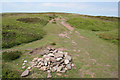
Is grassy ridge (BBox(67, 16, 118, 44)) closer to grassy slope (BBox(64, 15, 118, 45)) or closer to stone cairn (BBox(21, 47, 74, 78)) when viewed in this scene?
grassy slope (BBox(64, 15, 118, 45))

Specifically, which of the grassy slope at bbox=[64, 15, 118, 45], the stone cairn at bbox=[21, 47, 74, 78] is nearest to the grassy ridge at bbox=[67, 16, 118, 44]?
the grassy slope at bbox=[64, 15, 118, 45]

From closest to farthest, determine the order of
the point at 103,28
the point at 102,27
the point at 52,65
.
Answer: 1. the point at 52,65
2. the point at 103,28
3. the point at 102,27

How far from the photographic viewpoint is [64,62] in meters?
11.1

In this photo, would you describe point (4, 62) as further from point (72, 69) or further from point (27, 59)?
point (72, 69)

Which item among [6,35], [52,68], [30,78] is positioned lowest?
[30,78]

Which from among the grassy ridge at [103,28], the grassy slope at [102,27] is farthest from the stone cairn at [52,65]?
the grassy ridge at [103,28]

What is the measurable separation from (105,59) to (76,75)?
5.99 m

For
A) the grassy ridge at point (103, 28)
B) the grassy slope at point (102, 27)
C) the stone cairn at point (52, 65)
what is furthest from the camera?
the grassy slope at point (102, 27)

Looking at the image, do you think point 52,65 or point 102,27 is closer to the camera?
point 52,65

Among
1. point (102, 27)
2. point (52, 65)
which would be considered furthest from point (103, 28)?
point (52, 65)

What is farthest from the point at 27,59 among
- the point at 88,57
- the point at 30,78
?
the point at 88,57

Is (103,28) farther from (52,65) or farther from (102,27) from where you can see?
(52,65)

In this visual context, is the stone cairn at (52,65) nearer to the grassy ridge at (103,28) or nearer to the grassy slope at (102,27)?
the grassy slope at (102,27)

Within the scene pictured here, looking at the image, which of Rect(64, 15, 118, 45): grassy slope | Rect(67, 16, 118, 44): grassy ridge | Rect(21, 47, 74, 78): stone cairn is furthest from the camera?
Rect(64, 15, 118, 45): grassy slope
